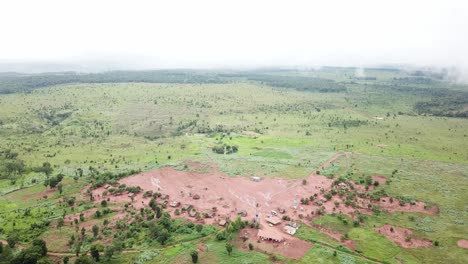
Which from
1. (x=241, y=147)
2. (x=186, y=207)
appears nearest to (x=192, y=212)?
(x=186, y=207)

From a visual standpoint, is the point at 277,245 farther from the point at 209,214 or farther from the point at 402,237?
the point at 402,237

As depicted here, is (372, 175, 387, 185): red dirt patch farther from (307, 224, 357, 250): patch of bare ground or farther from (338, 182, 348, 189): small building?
(307, 224, 357, 250): patch of bare ground

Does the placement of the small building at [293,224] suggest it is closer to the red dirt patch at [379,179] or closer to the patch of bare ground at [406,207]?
the patch of bare ground at [406,207]

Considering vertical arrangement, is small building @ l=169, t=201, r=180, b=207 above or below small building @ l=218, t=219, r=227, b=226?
above

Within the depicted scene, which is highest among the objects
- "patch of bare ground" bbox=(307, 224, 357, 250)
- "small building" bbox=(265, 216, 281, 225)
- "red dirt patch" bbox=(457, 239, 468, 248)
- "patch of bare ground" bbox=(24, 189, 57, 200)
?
"patch of bare ground" bbox=(24, 189, 57, 200)

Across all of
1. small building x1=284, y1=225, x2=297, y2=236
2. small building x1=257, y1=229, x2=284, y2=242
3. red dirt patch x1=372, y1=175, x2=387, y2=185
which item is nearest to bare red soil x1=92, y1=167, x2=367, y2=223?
small building x1=284, y1=225, x2=297, y2=236

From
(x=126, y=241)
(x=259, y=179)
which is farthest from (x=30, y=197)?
(x=259, y=179)

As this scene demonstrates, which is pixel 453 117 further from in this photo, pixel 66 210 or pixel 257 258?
pixel 66 210

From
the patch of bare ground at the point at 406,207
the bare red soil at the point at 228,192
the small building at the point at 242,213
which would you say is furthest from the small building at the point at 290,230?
the patch of bare ground at the point at 406,207
